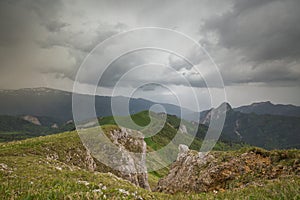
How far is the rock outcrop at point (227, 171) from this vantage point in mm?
16766

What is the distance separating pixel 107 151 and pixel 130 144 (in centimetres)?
1412

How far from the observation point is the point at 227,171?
1911cm

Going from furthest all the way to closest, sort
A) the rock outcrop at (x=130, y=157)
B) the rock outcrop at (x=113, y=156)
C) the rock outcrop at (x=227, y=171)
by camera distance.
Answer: the rock outcrop at (x=130, y=157), the rock outcrop at (x=113, y=156), the rock outcrop at (x=227, y=171)

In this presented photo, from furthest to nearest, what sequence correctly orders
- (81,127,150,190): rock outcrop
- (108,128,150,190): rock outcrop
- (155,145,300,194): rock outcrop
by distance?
(108,128,150,190): rock outcrop < (81,127,150,190): rock outcrop < (155,145,300,194): rock outcrop

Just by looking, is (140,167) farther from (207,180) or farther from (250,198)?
(250,198)

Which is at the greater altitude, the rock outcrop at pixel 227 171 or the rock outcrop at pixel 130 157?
the rock outcrop at pixel 227 171

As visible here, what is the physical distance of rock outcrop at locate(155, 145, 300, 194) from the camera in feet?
55.0

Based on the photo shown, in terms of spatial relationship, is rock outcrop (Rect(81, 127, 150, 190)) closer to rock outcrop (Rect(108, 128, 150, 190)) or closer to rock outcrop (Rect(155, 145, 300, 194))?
rock outcrop (Rect(108, 128, 150, 190))

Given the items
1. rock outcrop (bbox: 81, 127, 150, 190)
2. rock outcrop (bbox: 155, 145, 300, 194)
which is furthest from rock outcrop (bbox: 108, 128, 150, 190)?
rock outcrop (bbox: 155, 145, 300, 194)

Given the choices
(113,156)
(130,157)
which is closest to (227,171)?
(113,156)

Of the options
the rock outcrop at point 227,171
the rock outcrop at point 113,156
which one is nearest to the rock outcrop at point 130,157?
the rock outcrop at point 113,156

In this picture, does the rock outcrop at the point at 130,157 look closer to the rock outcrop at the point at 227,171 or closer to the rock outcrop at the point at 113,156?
the rock outcrop at the point at 113,156

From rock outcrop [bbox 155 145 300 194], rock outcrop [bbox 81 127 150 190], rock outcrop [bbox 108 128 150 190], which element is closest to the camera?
rock outcrop [bbox 155 145 300 194]

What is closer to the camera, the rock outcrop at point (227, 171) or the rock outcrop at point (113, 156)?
the rock outcrop at point (227, 171)
